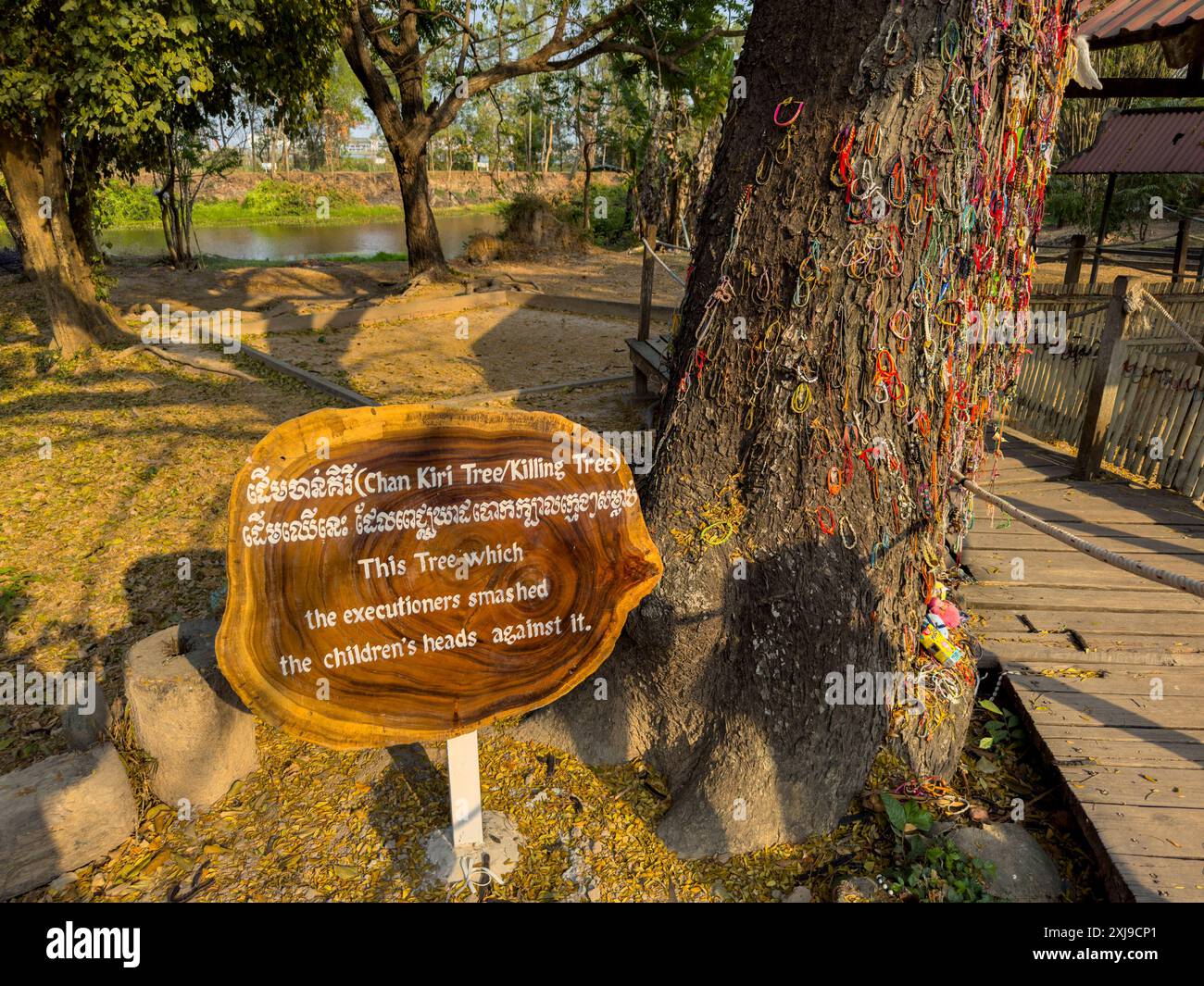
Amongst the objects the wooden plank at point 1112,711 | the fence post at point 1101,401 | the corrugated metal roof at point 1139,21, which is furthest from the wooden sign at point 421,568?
the corrugated metal roof at point 1139,21

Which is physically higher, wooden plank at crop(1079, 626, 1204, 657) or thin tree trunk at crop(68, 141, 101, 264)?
thin tree trunk at crop(68, 141, 101, 264)

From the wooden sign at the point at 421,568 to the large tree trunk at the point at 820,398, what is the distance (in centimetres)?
74

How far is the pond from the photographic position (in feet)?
103

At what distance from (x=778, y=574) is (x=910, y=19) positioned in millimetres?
2121

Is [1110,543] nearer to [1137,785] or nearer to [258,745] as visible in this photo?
[1137,785]

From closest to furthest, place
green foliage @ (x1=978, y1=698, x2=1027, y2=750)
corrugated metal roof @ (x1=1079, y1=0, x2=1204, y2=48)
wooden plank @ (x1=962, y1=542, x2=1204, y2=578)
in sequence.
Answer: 1. green foliage @ (x1=978, y1=698, x2=1027, y2=750)
2. wooden plank @ (x1=962, y1=542, x2=1204, y2=578)
3. corrugated metal roof @ (x1=1079, y1=0, x2=1204, y2=48)

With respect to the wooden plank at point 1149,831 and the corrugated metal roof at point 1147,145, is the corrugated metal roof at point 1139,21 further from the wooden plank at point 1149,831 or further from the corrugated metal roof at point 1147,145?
the corrugated metal roof at point 1147,145

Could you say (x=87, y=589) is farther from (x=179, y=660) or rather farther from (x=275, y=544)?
(x=275, y=544)

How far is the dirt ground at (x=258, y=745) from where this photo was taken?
316 centimetres

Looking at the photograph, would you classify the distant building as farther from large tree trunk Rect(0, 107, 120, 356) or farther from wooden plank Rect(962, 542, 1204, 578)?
wooden plank Rect(962, 542, 1204, 578)

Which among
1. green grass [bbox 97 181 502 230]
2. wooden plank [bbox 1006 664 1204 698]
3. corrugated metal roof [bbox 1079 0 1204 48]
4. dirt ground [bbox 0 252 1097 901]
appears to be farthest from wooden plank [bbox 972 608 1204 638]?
green grass [bbox 97 181 502 230]

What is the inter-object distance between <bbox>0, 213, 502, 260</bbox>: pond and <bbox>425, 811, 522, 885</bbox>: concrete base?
88.6 feet

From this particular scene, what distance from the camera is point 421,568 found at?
258 cm

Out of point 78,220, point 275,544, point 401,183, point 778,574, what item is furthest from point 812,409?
point 401,183
